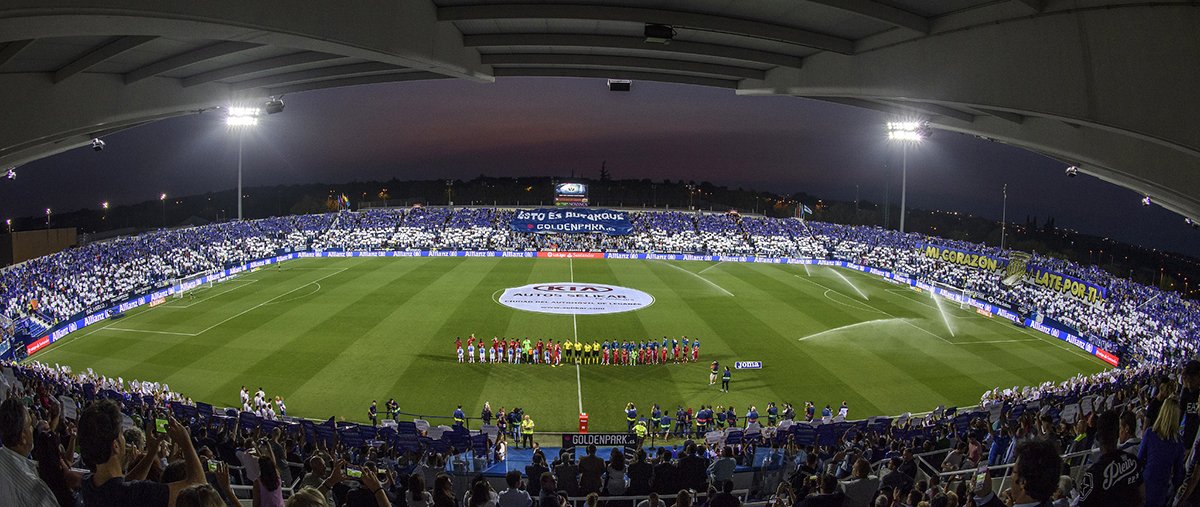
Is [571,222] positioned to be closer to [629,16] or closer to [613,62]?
[613,62]

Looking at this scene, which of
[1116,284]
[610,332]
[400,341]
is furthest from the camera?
[1116,284]

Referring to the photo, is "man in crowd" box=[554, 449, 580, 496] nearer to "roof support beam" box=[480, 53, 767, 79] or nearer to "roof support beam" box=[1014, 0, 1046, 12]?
"roof support beam" box=[480, 53, 767, 79]

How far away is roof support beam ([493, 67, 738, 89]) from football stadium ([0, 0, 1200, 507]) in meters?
0.08

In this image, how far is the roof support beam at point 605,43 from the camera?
346 inches

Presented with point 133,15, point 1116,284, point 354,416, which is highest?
point 133,15

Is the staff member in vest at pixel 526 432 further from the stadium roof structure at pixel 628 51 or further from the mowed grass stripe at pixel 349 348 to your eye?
the stadium roof structure at pixel 628 51

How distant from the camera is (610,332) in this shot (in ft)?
101

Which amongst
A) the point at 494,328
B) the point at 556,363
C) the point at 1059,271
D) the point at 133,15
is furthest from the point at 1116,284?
the point at 133,15

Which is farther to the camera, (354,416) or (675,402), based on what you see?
(675,402)

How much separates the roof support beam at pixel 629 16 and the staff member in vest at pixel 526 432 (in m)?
12.7

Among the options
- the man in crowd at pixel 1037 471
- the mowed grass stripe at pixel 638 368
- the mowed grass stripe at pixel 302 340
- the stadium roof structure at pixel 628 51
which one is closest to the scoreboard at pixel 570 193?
the mowed grass stripe at pixel 638 368

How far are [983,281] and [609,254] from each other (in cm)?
3207

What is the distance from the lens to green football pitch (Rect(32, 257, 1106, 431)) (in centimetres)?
2192

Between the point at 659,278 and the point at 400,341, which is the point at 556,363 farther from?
the point at 659,278
